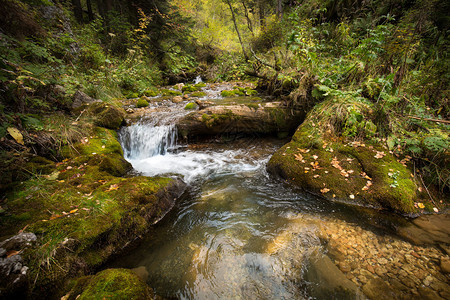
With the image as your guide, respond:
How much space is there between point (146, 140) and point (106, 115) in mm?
1347

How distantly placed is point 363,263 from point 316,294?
2.48 feet

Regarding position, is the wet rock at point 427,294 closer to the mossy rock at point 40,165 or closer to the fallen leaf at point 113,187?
the fallen leaf at point 113,187

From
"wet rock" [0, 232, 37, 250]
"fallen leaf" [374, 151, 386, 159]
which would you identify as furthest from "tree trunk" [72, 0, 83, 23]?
"fallen leaf" [374, 151, 386, 159]

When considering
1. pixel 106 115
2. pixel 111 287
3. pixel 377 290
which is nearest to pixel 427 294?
pixel 377 290

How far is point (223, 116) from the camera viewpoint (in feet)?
18.9

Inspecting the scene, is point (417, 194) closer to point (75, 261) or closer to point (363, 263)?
point (363, 263)

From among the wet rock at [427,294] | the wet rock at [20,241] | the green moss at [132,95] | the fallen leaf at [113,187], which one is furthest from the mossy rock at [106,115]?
the wet rock at [427,294]

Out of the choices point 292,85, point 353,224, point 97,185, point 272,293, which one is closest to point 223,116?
point 292,85

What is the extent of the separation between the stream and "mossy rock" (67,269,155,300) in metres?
0.37

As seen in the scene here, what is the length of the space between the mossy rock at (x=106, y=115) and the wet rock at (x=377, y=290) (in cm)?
651

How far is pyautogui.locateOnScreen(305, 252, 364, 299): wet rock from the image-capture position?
1.86 metres

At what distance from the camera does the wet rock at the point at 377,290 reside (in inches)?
70.7

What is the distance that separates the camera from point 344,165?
11.6 ft

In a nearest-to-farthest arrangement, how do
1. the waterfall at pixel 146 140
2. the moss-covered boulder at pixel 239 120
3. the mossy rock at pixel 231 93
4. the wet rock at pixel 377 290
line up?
the wet rock at pixel 377 290
the waterfall at pixel 146 140
the moss-covered boulder at pixel 239 120
the mossy rock at pixel 231 93
